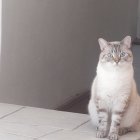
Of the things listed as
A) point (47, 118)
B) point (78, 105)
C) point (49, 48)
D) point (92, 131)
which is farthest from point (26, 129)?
point (78, 105)

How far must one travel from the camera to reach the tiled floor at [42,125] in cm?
307

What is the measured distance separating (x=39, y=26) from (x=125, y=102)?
1.84 meters

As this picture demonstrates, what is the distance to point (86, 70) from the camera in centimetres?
580

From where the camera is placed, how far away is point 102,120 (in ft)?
9.92

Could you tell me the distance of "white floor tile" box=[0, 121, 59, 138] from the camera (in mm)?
3105

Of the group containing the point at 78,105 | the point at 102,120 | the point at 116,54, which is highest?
the point at 116,54

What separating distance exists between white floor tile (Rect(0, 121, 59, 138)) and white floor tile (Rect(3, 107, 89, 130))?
74 millimetres

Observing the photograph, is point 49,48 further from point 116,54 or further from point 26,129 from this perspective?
point 116,54

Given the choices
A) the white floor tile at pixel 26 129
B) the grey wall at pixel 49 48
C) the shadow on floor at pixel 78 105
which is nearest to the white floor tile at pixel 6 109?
the white floor tile at pixel 26 129

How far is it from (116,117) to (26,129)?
63 centimetres

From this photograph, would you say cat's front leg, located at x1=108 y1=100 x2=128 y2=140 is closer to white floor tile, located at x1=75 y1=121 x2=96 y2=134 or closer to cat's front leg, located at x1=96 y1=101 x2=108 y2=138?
cat's front leg, located at x1=96 y1=101 x2=108 y2=138

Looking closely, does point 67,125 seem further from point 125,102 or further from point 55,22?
point 55,22

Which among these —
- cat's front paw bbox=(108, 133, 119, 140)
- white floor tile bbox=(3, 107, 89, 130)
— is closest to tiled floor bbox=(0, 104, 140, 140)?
white floor tile bbox=(3, 107, 89, 130)

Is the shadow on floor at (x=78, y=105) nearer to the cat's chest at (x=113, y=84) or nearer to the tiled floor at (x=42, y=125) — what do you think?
the tiled floor at (x=42, y=125)
